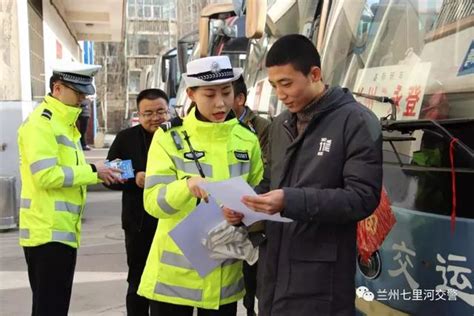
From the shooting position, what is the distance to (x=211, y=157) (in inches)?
89.9

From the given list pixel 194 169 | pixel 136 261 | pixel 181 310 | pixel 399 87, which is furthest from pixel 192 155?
pixel 136 261

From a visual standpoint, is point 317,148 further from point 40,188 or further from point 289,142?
point 40,188

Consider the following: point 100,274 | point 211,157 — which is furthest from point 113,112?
point 211,157

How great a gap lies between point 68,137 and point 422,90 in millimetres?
1806

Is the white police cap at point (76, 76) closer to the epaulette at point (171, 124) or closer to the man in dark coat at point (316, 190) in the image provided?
the epaulette at point (171, 124)

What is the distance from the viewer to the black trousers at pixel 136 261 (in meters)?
3.56

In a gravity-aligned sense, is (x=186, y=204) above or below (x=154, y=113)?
below

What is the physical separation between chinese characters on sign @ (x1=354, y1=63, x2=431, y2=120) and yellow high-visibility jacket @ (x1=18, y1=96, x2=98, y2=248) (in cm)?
149

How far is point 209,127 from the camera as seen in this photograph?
7.44 feet

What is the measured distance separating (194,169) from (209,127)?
7.0 inches

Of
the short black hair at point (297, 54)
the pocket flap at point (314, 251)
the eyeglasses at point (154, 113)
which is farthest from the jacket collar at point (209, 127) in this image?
the eyeglasses at point (154, 113)

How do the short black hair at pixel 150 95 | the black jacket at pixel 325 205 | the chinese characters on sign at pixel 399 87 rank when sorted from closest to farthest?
the black jacket at pixel 325 205, the chinese characters on sign at pixel 399 87, the short black hair at pixel 150 95

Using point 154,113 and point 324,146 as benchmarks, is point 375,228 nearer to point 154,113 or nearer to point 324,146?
point 324,146

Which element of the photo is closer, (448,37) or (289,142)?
(289,142)
